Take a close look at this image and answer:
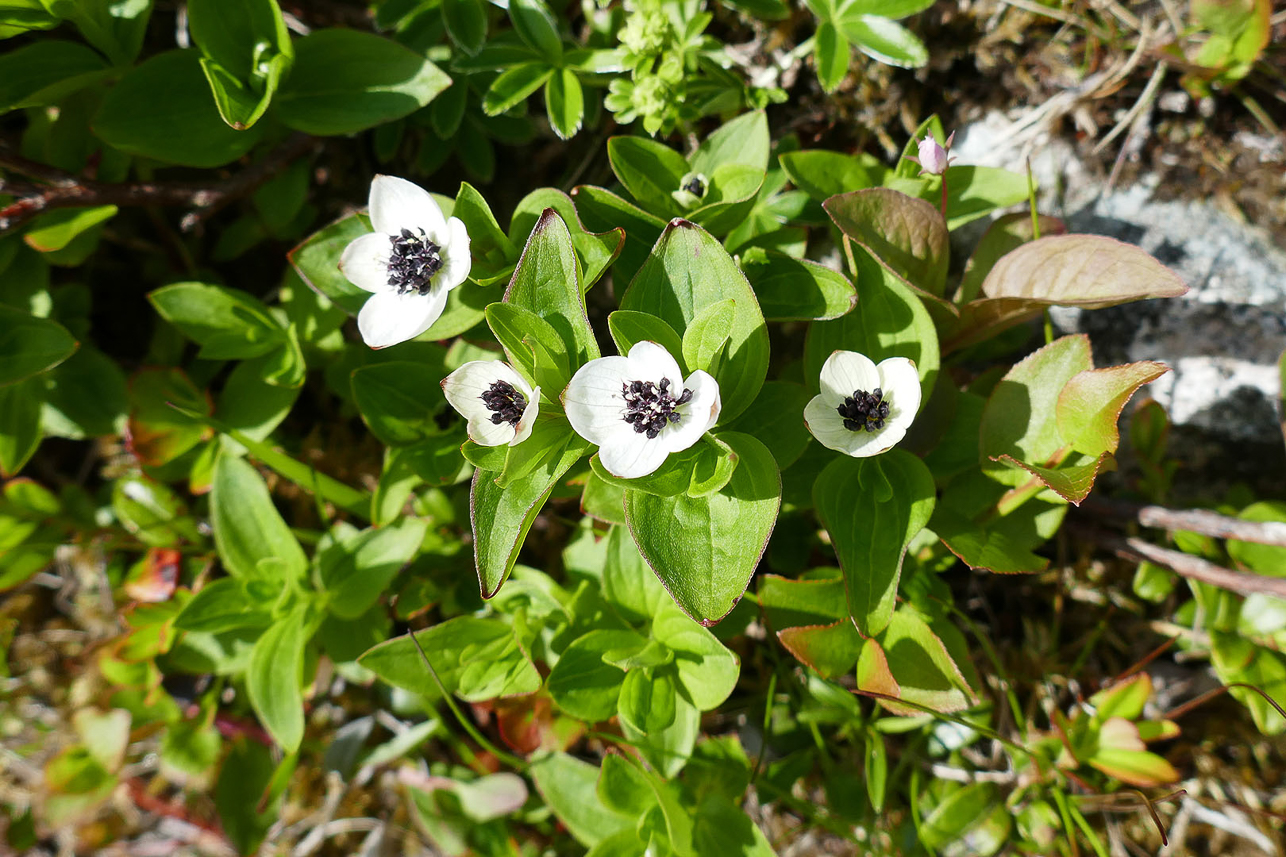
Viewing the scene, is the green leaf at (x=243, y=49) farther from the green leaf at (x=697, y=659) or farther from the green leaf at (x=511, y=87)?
the green leaf at (x=697, y=659)

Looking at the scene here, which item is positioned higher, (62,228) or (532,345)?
(532,345)

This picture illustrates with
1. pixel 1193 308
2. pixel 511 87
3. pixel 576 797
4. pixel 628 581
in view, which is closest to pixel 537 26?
pixel 511 87

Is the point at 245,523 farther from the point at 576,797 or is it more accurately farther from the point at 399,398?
the point at 576,797

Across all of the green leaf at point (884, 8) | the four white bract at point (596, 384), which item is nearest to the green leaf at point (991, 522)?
the four white bract at point (596, 384)

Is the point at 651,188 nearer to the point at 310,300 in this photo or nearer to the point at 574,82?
the point at 574,82

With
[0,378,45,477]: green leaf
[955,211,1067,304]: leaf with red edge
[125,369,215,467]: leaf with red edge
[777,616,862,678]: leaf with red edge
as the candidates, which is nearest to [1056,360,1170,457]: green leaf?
[955,211,1067,304]: leaf with red edge

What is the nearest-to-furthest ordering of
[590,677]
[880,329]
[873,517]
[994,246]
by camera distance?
[873,517]
[880,329]
[590,677]
[994,246]

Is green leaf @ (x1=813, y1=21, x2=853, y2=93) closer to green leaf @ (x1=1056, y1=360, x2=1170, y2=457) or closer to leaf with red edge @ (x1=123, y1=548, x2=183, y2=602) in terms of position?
green leaf @ (x1=1056, y1=360, x2=1170, y2=457)
